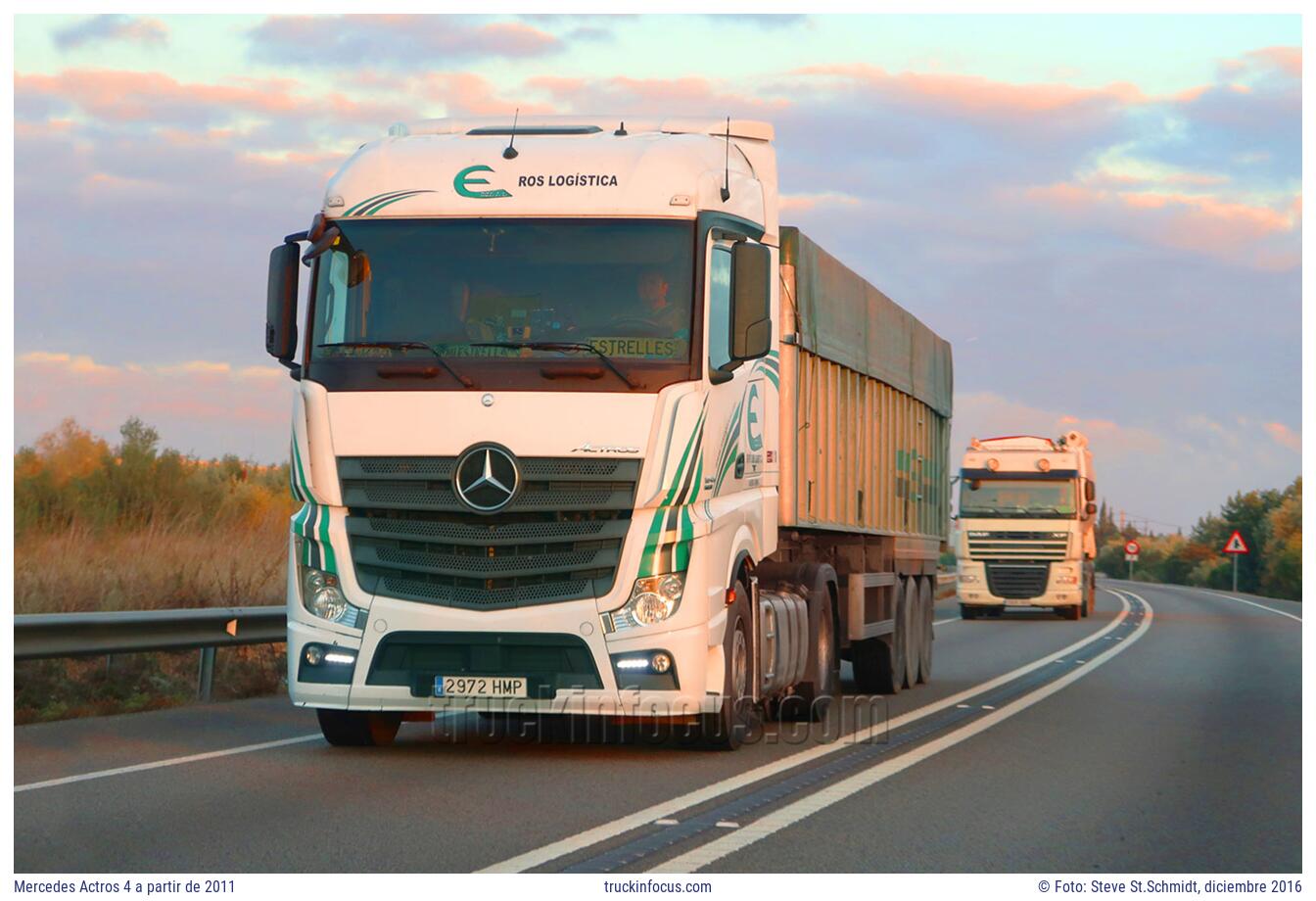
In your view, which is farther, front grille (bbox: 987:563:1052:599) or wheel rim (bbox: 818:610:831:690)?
front grille (bbox: 987:563:1052:599)

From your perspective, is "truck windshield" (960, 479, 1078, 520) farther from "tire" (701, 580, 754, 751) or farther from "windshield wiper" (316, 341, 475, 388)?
"windshield wiper" (316, 341, 475, 388)

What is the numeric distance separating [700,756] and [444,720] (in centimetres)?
290

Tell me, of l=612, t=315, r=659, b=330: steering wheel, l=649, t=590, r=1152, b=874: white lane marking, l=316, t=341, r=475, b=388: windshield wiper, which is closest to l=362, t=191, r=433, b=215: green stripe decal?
l=316, t=341, r=475, b=388: windshield wiper

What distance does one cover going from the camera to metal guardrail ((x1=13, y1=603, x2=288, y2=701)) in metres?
12.7

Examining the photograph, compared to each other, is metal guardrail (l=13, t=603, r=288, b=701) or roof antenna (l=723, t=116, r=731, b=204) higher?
roof antenna (l=723, t=116, r=731, b=204)

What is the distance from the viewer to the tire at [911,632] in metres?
18.0

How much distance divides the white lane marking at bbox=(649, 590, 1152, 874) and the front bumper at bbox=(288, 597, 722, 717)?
115 cm

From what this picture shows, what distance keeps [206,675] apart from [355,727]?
12.5ft

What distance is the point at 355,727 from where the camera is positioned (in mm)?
11641

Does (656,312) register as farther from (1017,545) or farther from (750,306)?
(1017,545)

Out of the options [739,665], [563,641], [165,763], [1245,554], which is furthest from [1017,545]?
[1245,554]

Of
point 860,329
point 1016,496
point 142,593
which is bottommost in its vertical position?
point 142,593

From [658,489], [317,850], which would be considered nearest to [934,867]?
[317,850]

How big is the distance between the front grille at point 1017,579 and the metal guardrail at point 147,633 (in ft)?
81.5
